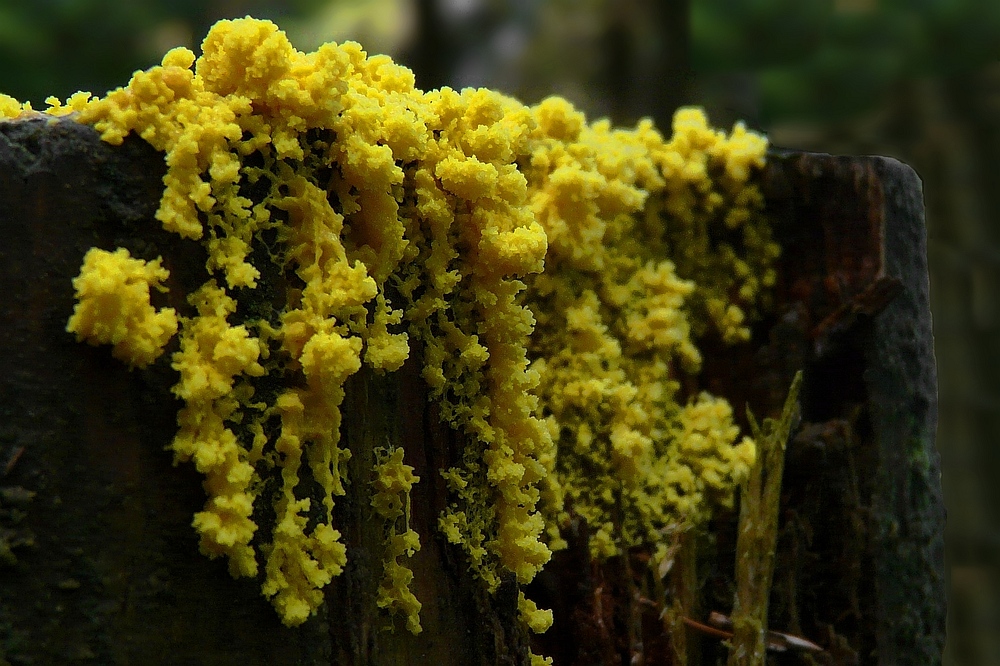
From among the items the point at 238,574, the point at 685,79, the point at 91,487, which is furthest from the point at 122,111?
the point at 685,79

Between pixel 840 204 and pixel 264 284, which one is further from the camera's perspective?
pixel 840 204

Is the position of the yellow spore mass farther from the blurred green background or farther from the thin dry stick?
the blurred green background

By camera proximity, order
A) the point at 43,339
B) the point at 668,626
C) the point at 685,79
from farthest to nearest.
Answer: the point at 685,79, the point at 668,626, the point at 43,339

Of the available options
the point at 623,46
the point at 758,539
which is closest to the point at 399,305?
the point at 758,539

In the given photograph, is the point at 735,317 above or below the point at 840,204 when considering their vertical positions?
below

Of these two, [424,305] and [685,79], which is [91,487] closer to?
[424,305]

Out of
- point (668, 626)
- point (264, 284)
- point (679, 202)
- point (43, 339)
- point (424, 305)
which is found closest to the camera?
point (43, 339)

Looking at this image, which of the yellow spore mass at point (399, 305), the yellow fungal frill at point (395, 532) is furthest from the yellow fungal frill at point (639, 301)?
the yellow fungal frill at point (395, 532)

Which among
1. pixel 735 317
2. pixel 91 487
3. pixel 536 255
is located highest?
pixel 735 317
